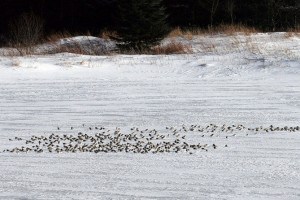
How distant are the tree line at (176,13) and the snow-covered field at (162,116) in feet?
29.5

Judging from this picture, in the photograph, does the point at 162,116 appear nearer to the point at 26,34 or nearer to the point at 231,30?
the point at 231,30

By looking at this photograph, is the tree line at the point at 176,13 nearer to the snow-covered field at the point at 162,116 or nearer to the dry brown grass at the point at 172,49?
the dry brown grass at the point at 172,49

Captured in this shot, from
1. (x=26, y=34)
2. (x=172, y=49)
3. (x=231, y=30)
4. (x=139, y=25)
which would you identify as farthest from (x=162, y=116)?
(x=26, y=34)

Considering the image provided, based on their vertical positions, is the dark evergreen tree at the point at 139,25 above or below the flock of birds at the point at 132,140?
above

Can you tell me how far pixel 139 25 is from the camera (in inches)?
751

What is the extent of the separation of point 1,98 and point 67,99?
1.34 metres

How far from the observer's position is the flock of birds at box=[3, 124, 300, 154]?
774cm

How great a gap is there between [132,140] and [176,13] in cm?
2269

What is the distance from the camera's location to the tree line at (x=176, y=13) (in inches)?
1086

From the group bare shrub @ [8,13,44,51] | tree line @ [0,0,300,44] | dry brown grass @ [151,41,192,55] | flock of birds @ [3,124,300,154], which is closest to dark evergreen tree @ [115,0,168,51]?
dry brown grass @ [151,41,192,55]

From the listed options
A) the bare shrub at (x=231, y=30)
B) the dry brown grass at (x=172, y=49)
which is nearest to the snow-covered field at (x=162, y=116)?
the dry brown grass at (x=172, y=49)

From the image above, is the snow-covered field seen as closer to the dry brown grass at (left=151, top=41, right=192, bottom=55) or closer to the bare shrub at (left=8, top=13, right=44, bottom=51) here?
the dry brown grass at (left=151, top=41, right=192, bottom=55)

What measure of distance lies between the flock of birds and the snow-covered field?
119 mm

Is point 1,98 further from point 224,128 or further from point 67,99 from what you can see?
point 224,128
